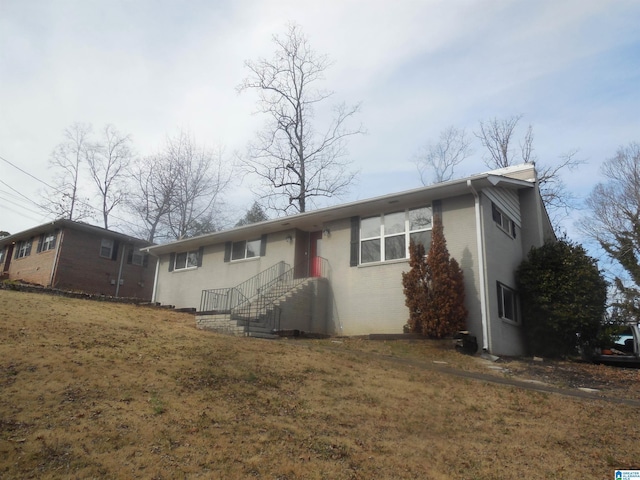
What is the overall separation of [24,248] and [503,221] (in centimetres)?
2614

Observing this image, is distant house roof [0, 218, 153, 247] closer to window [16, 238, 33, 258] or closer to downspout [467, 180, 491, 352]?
window [16, 238, 33, 258]

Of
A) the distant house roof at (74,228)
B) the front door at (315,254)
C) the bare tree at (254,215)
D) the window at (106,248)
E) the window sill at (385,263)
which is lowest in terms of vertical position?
the window sill at (385,263)

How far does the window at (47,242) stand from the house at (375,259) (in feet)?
35.8

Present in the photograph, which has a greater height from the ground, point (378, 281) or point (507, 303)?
→ point (378, 281)

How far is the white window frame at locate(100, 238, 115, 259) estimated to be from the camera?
2564 cm

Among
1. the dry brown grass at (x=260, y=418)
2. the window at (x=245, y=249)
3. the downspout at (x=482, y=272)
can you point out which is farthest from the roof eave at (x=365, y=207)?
the dry brown grass at (x=260, y=418)

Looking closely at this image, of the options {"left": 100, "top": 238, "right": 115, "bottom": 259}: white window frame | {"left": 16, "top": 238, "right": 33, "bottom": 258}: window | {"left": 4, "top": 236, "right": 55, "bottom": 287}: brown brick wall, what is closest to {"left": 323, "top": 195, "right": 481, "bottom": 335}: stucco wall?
{"left": 100, "top": 238, "right": 115, "bottom": 259}: white window frame

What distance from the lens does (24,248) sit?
27.7 metres

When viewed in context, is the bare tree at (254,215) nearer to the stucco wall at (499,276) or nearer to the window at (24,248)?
the window at (24,248)

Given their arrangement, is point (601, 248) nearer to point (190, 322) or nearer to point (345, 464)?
point (190, 322)

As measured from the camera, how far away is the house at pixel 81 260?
78.8 feet

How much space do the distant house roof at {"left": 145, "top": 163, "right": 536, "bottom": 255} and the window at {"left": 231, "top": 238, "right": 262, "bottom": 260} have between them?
29 cm

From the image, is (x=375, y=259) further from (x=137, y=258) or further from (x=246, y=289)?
(x=137, y=258)

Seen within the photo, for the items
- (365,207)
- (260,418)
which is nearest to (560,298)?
(365,207)
